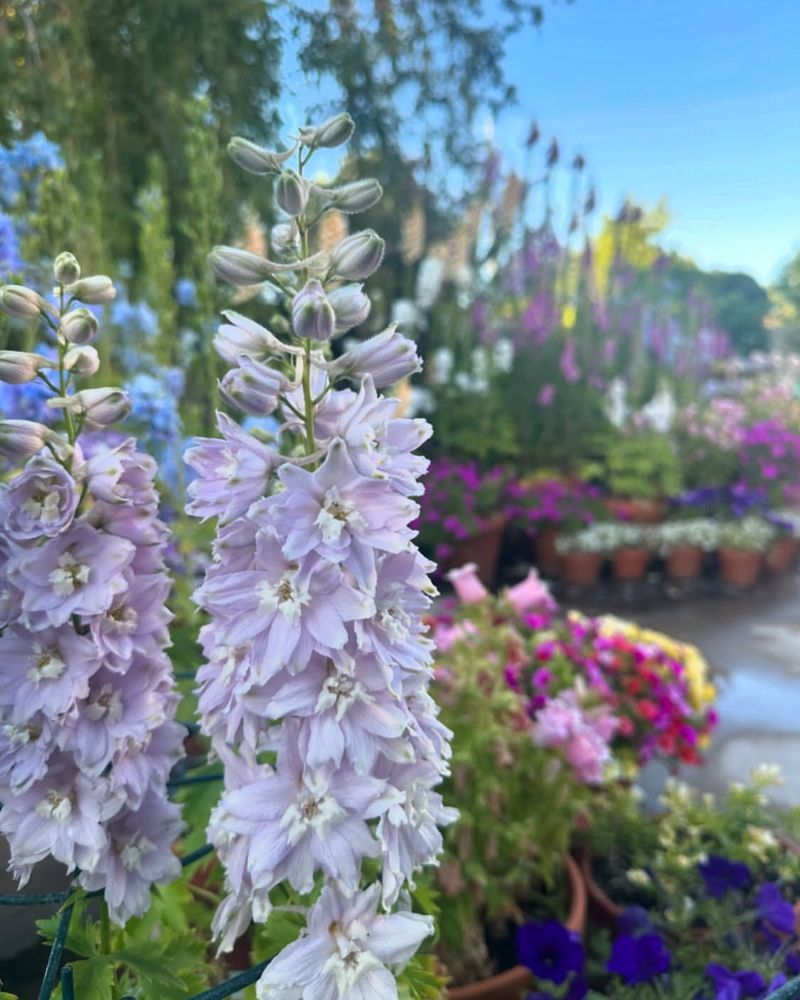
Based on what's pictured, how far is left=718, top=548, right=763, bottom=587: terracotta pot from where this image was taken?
5621 mm

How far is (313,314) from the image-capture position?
2.40 feet

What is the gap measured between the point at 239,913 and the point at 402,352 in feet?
1.77

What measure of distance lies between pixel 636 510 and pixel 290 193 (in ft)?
18.0

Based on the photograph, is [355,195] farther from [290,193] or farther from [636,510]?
[636,510]

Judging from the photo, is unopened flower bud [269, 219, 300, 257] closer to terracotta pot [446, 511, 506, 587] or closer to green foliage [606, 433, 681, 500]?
terracotta pot [446, 511, 506, 587]

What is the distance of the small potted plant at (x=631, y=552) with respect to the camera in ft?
18.2

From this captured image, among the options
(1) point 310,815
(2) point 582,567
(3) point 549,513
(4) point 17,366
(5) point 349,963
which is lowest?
(2) point 582,567

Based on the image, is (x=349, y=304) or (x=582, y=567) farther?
(x=582, y=567)

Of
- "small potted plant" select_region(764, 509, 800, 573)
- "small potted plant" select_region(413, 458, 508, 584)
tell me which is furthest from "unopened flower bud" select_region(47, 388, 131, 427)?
"small potted plant" select_region(764, 509, 800, 573)

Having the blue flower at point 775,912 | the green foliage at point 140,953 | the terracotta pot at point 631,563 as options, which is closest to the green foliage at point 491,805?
the blue flower at point 775,912

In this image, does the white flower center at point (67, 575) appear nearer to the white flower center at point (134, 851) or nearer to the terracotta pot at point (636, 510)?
the white flower center at point (134, 851)

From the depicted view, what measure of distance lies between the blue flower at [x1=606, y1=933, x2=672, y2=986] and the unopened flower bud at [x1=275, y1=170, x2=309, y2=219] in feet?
4.20

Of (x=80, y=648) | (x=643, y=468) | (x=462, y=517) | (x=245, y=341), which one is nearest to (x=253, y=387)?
(x=245, y=341)

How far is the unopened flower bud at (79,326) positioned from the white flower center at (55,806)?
0.44 m
